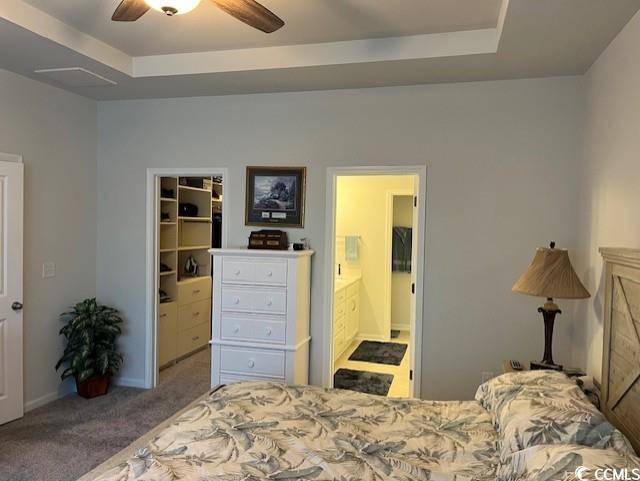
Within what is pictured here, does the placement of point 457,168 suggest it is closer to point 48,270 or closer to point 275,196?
point 275,196

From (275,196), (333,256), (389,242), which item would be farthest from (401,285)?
(275,196)

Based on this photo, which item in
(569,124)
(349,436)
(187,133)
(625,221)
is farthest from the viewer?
(187,133)

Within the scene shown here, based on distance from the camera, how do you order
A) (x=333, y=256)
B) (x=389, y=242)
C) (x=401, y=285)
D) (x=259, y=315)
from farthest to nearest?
(x=401, y=285) < (x=389, y=242) < (x=333, y=256) < (x=259, y=315)

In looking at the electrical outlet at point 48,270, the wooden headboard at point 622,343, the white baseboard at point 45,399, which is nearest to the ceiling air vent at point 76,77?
the electrical outlet at point 48,270

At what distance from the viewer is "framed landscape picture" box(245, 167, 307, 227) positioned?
13.1 feet

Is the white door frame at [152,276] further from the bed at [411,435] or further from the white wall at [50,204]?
the bed at [411,435]

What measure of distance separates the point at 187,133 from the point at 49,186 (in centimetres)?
124

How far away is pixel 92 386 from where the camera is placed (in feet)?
13.5

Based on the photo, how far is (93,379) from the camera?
162 inches

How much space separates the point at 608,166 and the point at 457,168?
1.08m

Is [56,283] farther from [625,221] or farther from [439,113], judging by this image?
[625,221]

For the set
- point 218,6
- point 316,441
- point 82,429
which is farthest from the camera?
point 82,429

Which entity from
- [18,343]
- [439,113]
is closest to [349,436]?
[439,113]

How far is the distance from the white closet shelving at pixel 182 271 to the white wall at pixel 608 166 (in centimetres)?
361
